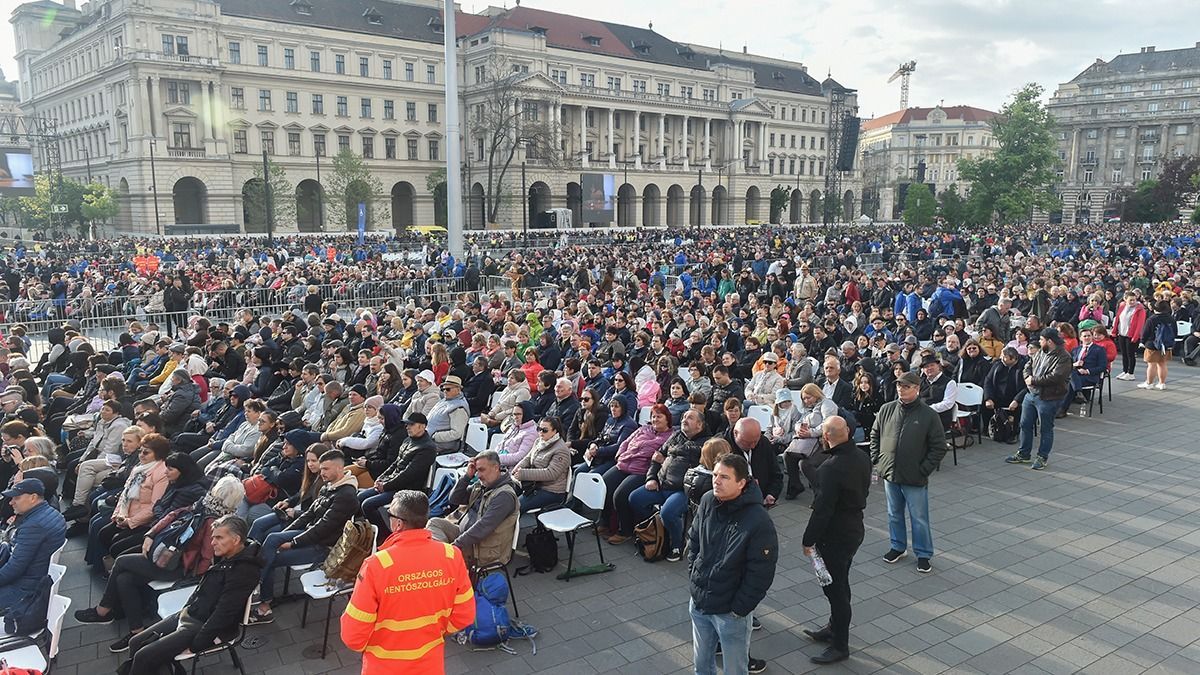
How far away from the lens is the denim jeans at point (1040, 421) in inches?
387

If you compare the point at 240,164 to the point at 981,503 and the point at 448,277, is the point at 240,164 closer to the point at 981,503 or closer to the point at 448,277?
the point at 448,277

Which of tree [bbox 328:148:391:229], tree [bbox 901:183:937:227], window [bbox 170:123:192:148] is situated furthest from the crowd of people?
window [bbox 170:123:192:148]

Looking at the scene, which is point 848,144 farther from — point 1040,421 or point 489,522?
point 489,522

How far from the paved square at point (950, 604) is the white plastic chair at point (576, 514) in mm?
291

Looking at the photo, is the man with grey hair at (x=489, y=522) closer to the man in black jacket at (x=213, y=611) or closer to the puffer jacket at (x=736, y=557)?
the man in black jacket at (x=213, y=611)

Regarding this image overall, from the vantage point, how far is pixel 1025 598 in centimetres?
668

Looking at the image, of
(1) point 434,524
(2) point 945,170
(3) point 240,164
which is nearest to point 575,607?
(1) point 434,524

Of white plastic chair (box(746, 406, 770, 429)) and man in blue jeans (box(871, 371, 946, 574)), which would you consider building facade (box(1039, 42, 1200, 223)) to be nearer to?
white plastic chair (box(746, 406, 770, 429))

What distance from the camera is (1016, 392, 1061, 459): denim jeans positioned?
32.2ft

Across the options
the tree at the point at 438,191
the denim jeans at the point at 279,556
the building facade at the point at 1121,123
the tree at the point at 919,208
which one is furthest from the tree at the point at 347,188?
the building facade at the point at 1121,123

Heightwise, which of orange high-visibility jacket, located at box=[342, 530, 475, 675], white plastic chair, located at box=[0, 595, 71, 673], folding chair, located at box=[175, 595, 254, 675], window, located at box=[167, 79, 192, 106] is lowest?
folding chair, located at box=[175, 595, 254, 675]

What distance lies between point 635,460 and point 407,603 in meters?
4.25

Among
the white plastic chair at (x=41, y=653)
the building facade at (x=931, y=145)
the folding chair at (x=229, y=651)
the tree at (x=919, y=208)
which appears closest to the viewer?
the white plastic chair at (x=41, y=653)

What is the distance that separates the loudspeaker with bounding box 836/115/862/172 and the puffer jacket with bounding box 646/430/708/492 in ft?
303
